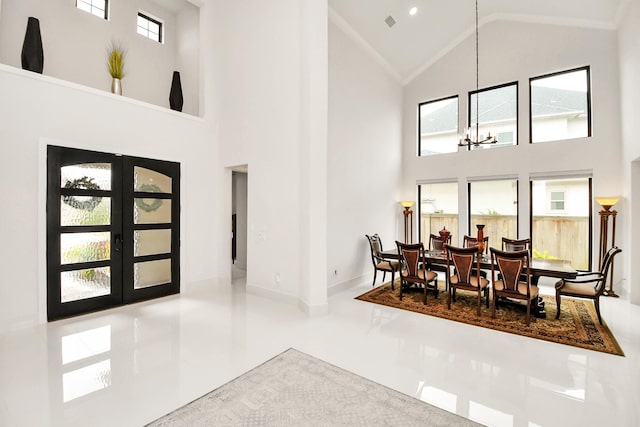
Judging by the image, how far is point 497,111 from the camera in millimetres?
6418

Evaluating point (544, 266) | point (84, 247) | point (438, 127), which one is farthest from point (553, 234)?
point (84, 247)

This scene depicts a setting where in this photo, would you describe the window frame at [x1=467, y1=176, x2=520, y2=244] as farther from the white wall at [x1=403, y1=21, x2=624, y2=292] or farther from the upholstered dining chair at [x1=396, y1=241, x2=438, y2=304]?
the upholstered dining chair at [x1=396, y1=241, x2=438, y2=304]

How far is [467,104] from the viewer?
675 cm

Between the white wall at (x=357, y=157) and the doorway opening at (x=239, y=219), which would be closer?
the white wall at (x=357, y=157)

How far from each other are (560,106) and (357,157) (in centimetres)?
423

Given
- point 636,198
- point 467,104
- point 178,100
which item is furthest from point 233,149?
point 636,198

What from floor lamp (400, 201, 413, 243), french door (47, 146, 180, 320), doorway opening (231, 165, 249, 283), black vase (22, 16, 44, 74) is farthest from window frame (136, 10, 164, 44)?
floor lamp (400, 201, 413, 243)

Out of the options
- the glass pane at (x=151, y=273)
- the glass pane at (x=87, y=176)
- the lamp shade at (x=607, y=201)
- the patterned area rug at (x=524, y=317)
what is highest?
the glass pane at (x=87, y=176)

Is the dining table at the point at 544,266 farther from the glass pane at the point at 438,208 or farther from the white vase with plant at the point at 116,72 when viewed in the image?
the white vase with plant at the point at 116,72

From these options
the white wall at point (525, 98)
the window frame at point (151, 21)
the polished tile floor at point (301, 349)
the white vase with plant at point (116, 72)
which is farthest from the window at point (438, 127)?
the white vase with plant at point (116, 72)

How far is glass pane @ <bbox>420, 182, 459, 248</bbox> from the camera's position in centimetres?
695

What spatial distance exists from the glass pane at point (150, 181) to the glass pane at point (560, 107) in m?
7.31

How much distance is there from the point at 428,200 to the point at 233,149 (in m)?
4.98

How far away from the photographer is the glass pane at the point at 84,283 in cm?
385
